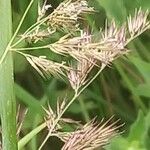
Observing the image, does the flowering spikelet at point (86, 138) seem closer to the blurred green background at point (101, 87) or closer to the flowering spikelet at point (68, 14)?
the flowering spikelet at point (68, 14)

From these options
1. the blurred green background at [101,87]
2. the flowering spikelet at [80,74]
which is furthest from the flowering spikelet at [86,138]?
the blurred green background at [101,87]

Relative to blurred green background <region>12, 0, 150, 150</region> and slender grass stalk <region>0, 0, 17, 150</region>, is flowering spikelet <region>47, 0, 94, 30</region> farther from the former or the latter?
blurred green background <region>12, 0, 150, 150</region>

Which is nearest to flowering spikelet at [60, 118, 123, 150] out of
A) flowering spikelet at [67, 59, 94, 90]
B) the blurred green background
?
flowering spikelet at [67, 59, 94, 90]

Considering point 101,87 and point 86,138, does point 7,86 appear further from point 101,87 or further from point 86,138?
point 101,87

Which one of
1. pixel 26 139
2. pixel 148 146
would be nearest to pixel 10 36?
pixel 26 139

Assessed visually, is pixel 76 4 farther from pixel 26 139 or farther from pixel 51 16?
pixel 26 139

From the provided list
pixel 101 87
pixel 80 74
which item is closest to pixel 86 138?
pixel 80 74

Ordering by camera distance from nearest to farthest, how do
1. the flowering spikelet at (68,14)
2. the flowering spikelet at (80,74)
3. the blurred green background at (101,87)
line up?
1. the flowering spikelet at (68,14)
2. the flowering spikelet at (80,74)
3. the blurred green background at (101,87)
